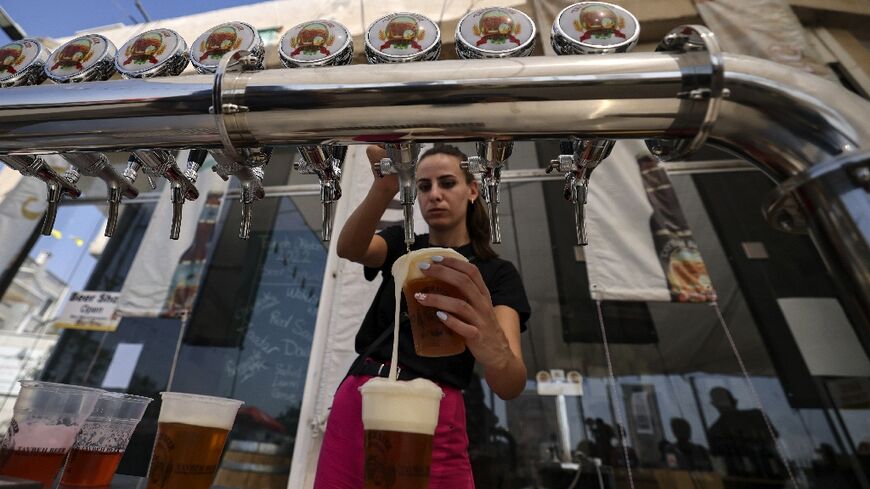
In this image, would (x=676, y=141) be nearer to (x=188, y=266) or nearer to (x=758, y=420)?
(x=758, y=420)

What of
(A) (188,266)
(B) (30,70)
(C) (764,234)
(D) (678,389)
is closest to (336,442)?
(B) (30,70)

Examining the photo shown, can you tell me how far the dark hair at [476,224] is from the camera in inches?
55.3

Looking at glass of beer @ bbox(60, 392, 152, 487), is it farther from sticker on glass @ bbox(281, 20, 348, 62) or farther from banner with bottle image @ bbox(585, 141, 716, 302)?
banner with bottle image @ bbox(585, 141, 716, 302)

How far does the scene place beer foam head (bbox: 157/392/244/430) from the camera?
71 centimetres

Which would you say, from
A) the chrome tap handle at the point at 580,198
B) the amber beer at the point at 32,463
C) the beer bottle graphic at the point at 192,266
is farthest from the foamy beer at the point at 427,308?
the beer bottle graphic at the point at 192,266

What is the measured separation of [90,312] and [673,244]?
170 inches

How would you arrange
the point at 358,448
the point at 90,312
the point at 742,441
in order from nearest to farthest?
the point at 358,448
the point at 742,441
the point at 90,312

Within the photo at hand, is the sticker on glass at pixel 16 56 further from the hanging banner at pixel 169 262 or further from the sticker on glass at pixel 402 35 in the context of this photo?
the hanging banner at pixel 169 262

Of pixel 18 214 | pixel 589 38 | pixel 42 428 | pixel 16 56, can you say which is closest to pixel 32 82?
pixel 16 56

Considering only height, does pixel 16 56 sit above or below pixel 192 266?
below

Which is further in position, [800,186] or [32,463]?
[32,463]

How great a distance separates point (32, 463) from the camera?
0.65 m

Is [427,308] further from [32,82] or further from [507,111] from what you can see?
[32,82]

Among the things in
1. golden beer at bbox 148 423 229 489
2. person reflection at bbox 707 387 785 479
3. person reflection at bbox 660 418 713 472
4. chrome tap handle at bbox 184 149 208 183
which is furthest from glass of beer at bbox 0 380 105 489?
person reflection at bbox 707 387 785 479
